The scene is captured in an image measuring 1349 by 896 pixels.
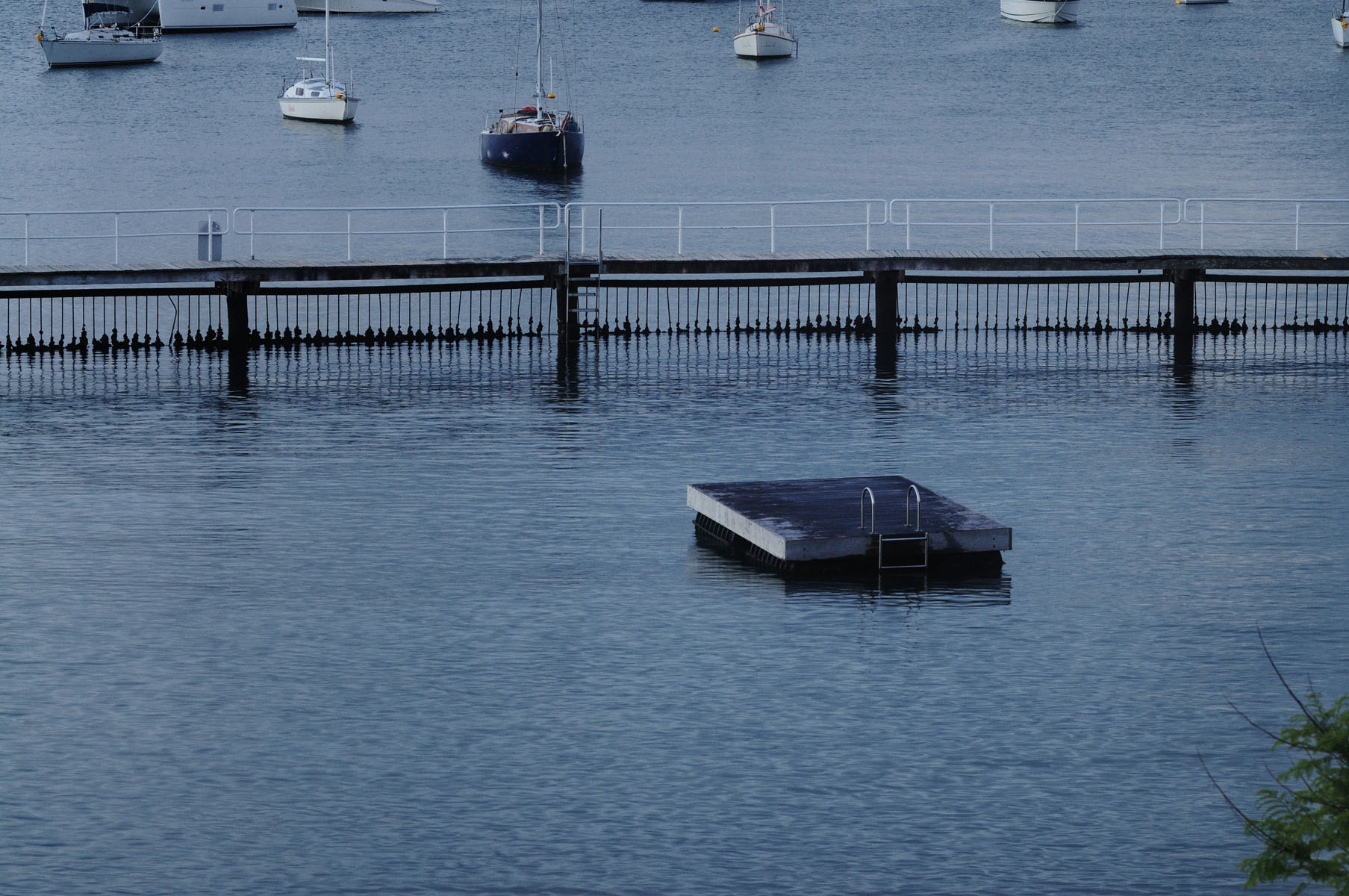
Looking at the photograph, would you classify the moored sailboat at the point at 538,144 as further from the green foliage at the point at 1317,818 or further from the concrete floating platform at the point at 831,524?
the green foliage at the point at 1317,818

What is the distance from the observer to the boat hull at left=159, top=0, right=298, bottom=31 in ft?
573

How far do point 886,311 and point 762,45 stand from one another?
380ft

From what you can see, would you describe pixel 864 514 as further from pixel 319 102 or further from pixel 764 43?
pixel 764 43

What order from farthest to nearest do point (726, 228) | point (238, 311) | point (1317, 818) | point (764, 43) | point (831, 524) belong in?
point (764, 43)
point (726, 228)
point (238, 311)
point (831, 524)
point (1317, 818)

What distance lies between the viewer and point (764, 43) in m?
156

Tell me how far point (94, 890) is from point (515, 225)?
227 ft

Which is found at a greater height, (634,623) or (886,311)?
(886,311)

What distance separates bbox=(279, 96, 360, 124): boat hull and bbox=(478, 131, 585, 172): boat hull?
79.8ft

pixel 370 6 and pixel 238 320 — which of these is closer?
pixel 238 320

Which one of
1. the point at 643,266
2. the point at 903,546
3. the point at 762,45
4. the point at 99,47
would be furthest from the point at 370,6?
the point at 903,546

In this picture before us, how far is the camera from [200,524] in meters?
26.5

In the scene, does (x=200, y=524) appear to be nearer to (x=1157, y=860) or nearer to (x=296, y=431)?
(x=296, y=431)

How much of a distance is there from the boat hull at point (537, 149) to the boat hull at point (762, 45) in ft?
193

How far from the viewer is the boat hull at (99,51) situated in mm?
155000
